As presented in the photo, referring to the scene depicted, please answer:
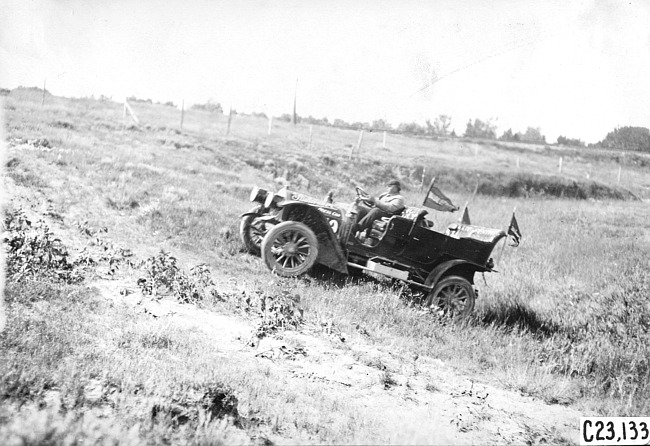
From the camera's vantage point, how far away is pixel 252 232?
9.28 metres

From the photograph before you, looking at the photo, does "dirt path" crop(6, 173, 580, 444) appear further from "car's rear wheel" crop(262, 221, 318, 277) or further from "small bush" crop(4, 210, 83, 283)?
"car's rear wheel" crop(262, 221, 318, 277)

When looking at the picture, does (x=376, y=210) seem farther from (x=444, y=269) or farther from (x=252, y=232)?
(x=252, y=232)

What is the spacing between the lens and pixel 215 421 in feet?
11.5

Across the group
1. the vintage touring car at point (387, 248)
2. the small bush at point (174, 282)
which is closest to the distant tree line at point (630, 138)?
the vintage touring car at point (387, 248)

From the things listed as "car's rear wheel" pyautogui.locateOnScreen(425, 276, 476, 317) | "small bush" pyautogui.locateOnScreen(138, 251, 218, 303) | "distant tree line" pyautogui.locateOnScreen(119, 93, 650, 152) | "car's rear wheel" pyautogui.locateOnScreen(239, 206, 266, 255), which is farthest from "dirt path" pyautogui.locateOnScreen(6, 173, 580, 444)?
"distant tree line" pyautogui.locateOnScreen(119, 93, 650, 152)

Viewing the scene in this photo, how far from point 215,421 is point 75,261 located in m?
4.45

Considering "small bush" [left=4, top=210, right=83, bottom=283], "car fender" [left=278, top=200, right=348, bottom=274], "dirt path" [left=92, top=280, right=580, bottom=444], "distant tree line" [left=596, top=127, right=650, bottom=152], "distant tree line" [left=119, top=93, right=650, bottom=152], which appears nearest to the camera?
"dirt path" [left=92, top=280, right=580, bottom=444]

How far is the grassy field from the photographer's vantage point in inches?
144

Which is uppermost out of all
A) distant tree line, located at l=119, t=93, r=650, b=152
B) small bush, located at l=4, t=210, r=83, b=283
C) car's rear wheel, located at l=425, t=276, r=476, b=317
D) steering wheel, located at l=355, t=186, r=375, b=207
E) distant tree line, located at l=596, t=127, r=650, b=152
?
distant tree line, located at l=119, t=93, r=650, b=152

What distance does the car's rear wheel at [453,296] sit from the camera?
26.6 ft

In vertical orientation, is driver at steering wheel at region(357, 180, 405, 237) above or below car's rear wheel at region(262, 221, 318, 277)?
above

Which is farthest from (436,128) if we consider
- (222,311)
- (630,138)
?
(222,311)

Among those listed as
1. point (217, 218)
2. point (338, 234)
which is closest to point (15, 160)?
point (217, 218)

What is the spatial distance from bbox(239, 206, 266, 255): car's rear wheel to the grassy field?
10.4 inches
